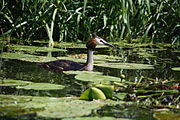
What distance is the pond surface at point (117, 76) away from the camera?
368cm

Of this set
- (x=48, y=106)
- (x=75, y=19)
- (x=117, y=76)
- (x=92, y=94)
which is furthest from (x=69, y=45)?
(x=48, y=106)

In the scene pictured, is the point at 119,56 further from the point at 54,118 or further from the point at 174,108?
the point at 54,118

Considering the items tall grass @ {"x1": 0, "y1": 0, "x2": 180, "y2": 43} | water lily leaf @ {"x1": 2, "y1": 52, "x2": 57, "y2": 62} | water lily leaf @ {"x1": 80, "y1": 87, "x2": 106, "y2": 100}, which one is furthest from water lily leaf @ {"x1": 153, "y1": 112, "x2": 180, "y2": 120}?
tall grass @ {"x1": 0, "y1": 0, "x2": 180, "y2": 43}

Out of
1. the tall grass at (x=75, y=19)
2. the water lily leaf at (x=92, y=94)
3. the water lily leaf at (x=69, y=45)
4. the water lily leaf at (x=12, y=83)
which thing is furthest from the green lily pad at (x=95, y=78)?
the water lily leaf at (x=69, y=45)

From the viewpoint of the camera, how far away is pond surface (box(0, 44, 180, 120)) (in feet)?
12.1

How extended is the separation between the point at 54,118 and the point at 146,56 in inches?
187

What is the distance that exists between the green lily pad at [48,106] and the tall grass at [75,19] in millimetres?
4089

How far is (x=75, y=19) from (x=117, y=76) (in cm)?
290

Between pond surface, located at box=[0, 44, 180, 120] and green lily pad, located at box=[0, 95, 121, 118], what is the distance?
2 cm

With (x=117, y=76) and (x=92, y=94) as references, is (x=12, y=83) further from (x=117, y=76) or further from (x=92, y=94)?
(x=117, y=76)

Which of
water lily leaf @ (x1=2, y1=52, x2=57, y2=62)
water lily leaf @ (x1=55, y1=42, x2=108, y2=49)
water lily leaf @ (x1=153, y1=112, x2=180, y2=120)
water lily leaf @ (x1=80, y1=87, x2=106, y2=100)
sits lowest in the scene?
water lily leaf @ (x1=153, y1=112, x2=180, y2=120)

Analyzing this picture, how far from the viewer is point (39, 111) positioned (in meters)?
3.50

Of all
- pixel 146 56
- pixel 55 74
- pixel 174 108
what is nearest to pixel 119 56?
pixel 146 56

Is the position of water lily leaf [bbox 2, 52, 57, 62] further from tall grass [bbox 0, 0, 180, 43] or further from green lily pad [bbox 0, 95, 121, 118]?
green lily pad [bbox 0, 95, 121, 118]
